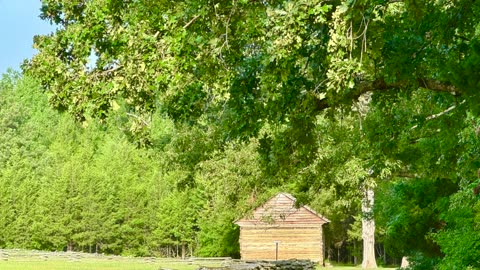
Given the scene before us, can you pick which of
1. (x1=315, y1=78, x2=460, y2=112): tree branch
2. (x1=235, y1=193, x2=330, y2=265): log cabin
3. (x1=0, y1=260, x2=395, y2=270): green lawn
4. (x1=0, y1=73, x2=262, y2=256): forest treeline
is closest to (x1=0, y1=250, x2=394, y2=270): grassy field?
(x1=0, y1=260, x2=395, y2=270): green lawn

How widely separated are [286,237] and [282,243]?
514 mm

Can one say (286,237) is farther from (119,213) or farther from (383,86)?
(383,86)

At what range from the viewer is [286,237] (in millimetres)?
54844

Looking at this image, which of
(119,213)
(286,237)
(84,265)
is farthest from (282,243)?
(119,213)

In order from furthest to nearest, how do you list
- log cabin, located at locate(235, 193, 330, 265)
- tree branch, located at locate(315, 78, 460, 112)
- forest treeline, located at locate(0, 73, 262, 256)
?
forest treeline, located at locate(0, 73, 262, 256)
log cabin, located at locate(235, 193, 330, 265)
tree branch, located at locate(315, 78, 460, 112)

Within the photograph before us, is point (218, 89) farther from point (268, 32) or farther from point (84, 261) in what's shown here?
point (84, 261)

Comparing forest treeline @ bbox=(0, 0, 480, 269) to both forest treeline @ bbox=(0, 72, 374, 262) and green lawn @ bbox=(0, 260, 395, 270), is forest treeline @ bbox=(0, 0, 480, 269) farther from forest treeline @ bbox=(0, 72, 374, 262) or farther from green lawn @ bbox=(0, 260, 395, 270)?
forest treeline @ bbox=(0, 72, 374, 262)

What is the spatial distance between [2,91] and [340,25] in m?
97.3

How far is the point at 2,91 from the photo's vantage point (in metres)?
102

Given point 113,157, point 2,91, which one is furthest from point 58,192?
point 2,91

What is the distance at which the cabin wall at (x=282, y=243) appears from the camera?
5425 cm

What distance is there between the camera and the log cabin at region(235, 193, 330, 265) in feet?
178

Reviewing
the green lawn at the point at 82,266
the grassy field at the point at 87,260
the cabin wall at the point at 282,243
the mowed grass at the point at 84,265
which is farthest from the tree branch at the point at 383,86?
the cabin wall at the point at 282,243

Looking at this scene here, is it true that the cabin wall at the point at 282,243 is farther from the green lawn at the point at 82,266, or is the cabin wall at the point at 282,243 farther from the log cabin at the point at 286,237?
the green lawn at the point at 82,266
